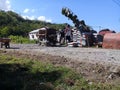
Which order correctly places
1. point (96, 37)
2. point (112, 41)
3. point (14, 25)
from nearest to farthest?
point (112, 41)
point (96, 37)
point (14, 25)

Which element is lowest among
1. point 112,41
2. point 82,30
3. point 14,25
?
point 112,41

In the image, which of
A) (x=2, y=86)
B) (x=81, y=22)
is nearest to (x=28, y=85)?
(x=2, y=86)

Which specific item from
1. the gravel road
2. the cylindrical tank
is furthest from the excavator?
the gravel road

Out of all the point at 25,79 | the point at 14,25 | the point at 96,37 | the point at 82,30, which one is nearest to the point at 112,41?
the point at 96,37

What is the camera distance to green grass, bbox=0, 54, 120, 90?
13.1 meters

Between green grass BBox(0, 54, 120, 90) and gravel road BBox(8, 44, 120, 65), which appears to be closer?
green grass BBox(0, 54, 120, 90)

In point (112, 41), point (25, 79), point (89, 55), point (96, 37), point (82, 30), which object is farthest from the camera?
point (82, 30)

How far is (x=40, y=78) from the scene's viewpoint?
14.8m

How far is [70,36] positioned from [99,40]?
152 inches

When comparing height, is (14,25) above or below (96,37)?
above

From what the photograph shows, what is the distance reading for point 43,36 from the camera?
38.4m

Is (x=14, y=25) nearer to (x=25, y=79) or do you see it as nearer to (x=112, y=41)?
(x=112, y=41)

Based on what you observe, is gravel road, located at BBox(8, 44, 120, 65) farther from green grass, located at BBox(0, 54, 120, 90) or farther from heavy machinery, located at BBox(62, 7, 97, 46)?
heavy machinery, located at BBox(62, 7, 97, 46)

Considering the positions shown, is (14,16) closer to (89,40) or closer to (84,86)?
(89,40)
